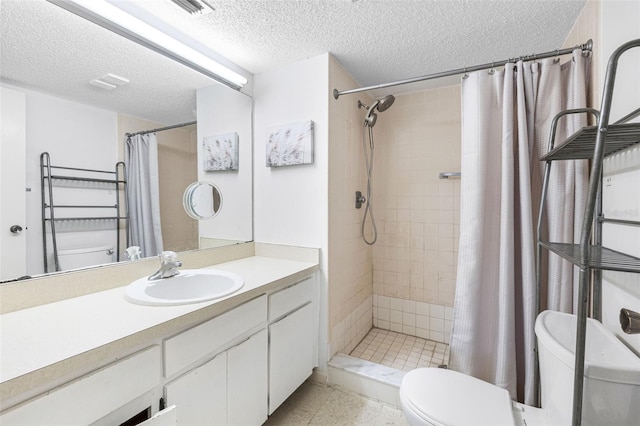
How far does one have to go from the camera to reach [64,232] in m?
1.19

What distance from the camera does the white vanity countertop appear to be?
0.71 m

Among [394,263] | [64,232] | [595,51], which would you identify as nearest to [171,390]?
[64,232]

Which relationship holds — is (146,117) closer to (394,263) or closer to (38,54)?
(38,54)

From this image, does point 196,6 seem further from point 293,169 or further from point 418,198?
A: point 418,198

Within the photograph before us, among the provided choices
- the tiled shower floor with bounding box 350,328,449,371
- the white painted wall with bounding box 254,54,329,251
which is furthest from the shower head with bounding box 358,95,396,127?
the tiled shower floor with bounding box 350,328,449,371

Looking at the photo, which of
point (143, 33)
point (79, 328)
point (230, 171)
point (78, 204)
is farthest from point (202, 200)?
point (79, 328)

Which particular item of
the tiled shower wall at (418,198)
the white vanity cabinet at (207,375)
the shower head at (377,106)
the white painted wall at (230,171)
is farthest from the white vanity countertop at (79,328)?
the tiled shower wall at (418,198)

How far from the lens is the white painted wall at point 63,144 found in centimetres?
110

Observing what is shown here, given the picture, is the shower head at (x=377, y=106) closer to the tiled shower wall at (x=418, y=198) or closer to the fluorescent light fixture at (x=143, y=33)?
the tiled shower wall at (x=418, y=198)

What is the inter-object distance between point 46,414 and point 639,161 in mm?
1898

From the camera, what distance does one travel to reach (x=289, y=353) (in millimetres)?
Result: 1584

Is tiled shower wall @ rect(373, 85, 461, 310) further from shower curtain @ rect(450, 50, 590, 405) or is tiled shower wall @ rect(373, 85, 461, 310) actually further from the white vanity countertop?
the white vanity countertop

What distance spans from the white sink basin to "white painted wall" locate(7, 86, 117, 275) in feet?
1.00

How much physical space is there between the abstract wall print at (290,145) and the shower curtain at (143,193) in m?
0.74
